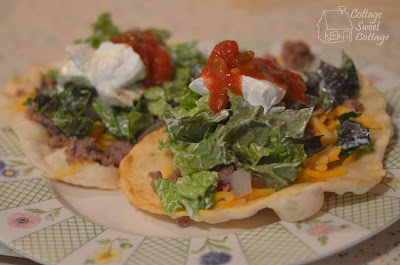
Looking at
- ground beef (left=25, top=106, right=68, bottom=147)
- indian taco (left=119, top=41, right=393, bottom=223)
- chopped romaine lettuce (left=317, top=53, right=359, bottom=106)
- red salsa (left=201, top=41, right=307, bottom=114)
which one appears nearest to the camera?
indian taco (left=119, top=41, right=393, bottom=223)

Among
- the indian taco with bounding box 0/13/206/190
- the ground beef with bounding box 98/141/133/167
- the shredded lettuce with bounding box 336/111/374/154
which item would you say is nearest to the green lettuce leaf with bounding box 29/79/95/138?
the indian taco with bounding box 0/13/206/190

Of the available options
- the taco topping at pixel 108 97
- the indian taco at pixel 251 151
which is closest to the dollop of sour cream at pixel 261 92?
the indian taco at pixel 251 151

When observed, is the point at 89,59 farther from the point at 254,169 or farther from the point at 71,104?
the point at 254,169

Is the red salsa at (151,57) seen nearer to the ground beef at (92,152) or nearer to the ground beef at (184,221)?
the ground beef at (92,152)

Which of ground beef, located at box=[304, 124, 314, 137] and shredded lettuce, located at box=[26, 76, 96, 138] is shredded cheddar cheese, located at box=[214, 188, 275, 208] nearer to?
ground beef, located at box=[304, 124, 314, 137]

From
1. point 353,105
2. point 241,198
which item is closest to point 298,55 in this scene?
point 353,105
